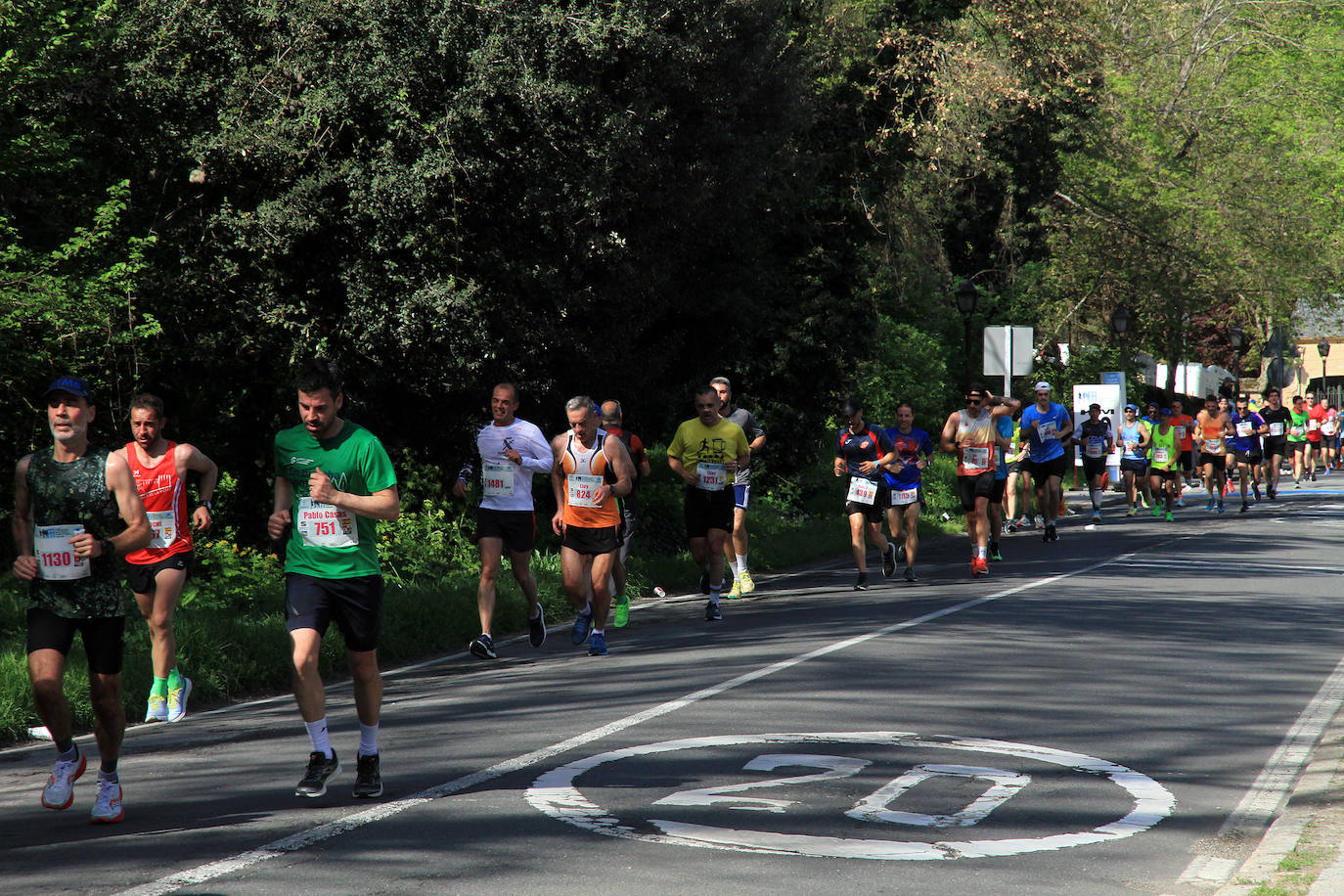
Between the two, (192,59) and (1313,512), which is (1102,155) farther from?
(192,59)

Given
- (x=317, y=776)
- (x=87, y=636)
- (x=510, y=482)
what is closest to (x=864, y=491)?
(x=510, y=482)

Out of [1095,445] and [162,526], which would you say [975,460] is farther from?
[162,526]

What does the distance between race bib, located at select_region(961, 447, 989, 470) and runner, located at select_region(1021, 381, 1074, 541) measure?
5444mm

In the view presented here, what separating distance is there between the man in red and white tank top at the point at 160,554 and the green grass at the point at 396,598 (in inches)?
10.6

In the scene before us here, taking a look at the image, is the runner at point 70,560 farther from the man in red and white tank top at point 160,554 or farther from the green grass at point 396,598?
the man in red and white tank top at point 160,554

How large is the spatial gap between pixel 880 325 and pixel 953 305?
8.36 metres

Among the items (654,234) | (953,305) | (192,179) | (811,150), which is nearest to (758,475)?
(811,150)

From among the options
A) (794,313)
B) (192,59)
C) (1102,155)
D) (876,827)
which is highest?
(1102,155)

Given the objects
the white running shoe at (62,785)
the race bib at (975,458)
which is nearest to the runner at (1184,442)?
the race bib at (975,458)

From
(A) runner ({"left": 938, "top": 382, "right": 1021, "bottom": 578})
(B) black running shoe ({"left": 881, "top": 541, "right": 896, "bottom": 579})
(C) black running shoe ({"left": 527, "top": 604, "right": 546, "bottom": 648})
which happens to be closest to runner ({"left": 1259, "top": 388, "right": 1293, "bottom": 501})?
(A) runner ({"left": 938, "top": 382, "right": 1021, "bottom": 578})

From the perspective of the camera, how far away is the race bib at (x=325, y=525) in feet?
21.7

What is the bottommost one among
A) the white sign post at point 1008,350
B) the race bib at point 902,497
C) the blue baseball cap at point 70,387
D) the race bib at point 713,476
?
the race bib at point 902,497

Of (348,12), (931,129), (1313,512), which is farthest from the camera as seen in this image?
(1313,512)

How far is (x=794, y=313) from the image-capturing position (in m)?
25.2
